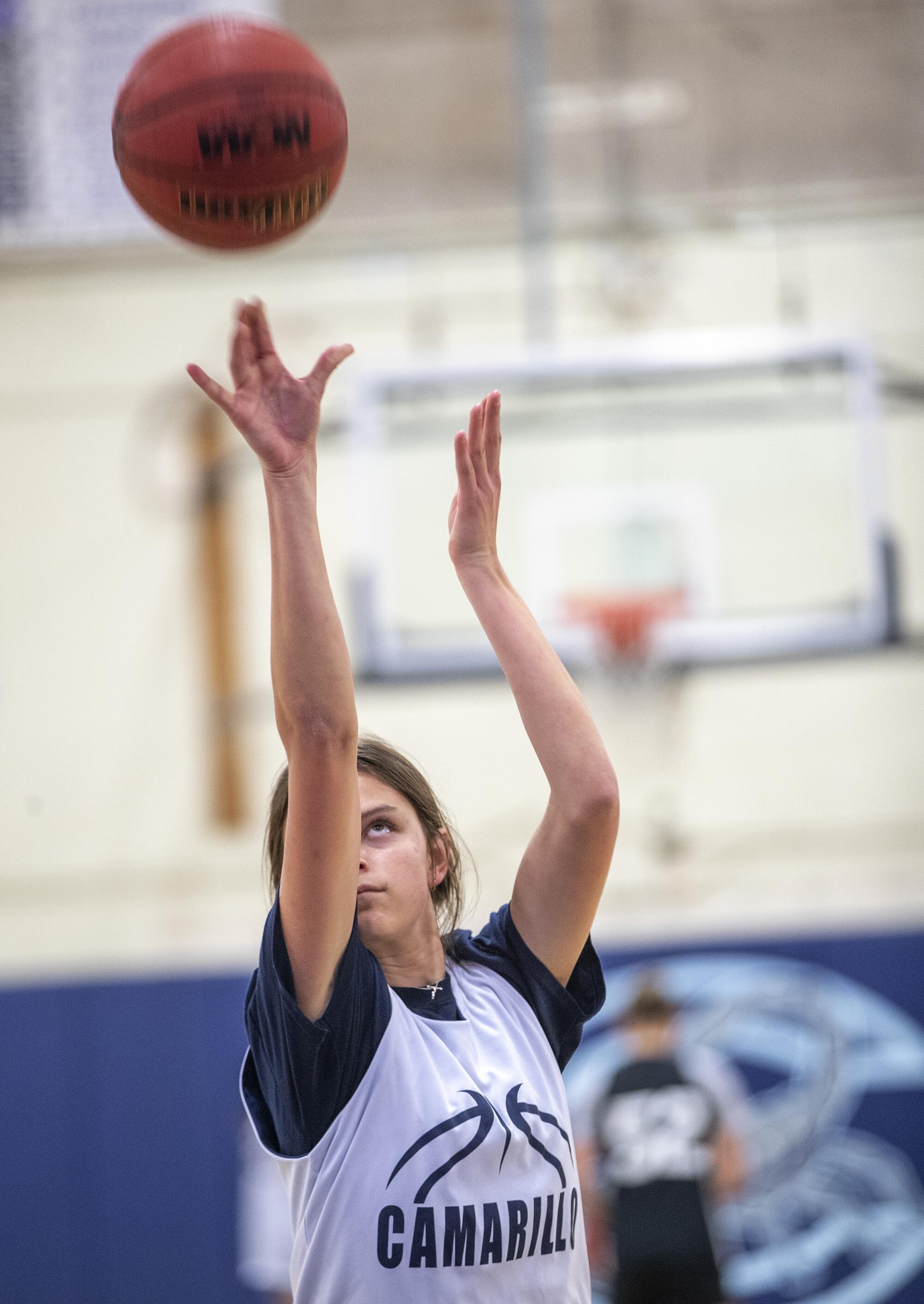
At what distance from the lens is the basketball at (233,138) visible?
1.70m

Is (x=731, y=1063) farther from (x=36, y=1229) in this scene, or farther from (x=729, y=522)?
(x=36, y=1229)

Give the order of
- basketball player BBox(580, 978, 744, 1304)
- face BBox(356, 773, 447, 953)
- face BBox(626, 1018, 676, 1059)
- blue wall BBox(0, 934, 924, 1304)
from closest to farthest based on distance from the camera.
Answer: face BBox(356, 773, 447, 953), basketball player BBox(580, 978, 744, 1304), face BBox(626, 1018, 676, 1059), blue wall BBox(0, 934, 924, 1304)

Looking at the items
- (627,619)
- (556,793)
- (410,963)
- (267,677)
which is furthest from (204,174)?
(267,677)

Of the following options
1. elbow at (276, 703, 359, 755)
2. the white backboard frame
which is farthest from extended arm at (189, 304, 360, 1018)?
the white backboard frame

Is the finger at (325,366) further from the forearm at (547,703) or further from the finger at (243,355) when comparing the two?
the forearm at (547,703)

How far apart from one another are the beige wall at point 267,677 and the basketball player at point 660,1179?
3.97 feet

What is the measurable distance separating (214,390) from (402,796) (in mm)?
502

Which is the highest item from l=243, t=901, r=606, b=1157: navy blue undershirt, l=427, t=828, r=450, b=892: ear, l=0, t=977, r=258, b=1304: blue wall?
l=427, t=828, r=450, b=892: ear

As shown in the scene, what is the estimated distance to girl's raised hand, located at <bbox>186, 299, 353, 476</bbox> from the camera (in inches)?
50.3

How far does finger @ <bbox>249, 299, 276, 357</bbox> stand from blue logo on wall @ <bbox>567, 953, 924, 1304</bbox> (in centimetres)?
351

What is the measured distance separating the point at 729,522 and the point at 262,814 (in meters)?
2.23

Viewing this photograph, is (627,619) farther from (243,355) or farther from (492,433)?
(243,355)

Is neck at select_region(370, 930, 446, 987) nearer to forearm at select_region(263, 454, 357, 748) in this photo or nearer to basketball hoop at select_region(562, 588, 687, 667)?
forearm at select_region(263, 454, 357, 748)

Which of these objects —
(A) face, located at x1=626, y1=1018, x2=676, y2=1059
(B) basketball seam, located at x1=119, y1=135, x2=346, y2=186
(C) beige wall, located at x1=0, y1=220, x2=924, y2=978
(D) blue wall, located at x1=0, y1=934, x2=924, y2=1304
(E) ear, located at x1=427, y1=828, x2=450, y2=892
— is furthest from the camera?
(C) beige wall, located at x1=0, y1=220, x2=924, y2=978
